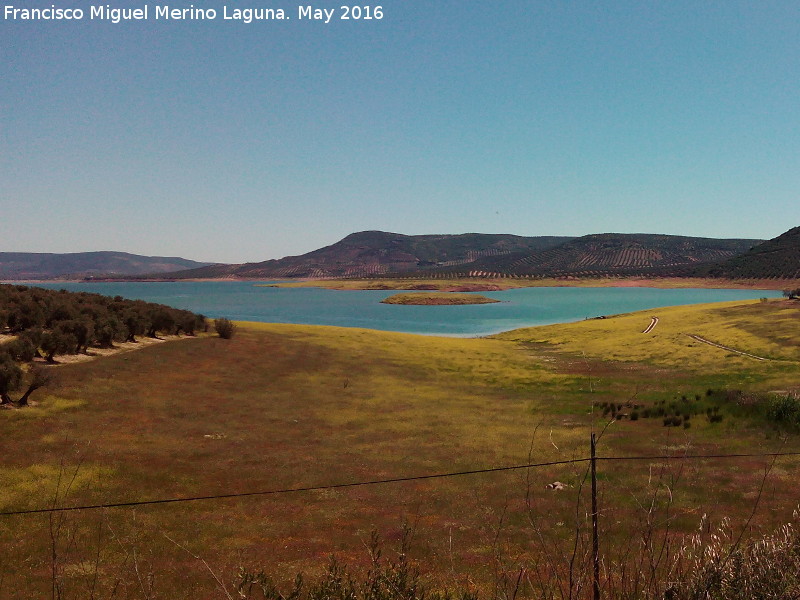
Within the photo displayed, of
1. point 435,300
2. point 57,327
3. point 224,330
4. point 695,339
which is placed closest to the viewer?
point 57,327

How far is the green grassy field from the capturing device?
42.7 feet

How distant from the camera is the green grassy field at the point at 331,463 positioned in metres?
13.0

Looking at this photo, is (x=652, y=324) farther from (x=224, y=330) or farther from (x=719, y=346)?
(x=224, y=330)

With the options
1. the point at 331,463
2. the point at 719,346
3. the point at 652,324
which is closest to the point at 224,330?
the point at 331,463

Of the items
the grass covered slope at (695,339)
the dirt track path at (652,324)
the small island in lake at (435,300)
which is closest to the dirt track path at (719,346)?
the grass covered slope at (695,339)

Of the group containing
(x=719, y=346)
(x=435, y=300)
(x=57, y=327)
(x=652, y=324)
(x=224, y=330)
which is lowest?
(x=435, y=300)

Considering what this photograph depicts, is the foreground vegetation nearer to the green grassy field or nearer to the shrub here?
the green grassy field

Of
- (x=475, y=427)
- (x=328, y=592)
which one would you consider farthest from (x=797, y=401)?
(x=328, y=592)

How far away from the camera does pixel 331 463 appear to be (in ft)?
70.0

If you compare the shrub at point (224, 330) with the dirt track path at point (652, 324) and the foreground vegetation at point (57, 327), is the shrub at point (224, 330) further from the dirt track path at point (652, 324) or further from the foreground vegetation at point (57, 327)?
the dirt track path at point (652, 324)

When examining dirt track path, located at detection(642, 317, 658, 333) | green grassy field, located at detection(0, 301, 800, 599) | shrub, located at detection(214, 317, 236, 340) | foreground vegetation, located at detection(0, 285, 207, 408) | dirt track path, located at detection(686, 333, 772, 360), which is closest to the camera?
green grassy field, located at detection(0, 301, 800, 599)

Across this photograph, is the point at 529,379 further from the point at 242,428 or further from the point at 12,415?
the point at 12,415

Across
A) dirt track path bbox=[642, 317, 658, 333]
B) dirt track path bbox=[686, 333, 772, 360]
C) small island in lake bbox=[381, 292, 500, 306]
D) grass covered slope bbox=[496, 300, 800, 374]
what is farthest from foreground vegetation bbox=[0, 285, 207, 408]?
small island in lake bbox=[381, 292, 500, 306]

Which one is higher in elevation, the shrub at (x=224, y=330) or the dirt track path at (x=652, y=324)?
the shrub at (x=224, y=330)
